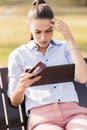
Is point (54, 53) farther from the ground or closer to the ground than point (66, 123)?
farther from the ground

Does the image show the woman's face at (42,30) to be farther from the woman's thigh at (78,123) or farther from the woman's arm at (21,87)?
the woman's thigh at (78,123)

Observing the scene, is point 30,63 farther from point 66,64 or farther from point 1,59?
point 1,59

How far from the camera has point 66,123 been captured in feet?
12.8

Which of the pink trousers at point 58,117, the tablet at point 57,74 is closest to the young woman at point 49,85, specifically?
the pink trousers at point 58,117

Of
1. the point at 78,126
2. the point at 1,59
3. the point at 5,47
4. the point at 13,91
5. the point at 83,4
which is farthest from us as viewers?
the point at 83,4

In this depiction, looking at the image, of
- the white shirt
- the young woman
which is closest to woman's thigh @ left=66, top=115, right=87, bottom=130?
the young woman

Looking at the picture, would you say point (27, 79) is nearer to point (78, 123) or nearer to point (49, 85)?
point (49, 85)

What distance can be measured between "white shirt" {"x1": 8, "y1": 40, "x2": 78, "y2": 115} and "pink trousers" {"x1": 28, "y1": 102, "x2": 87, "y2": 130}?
71 mm

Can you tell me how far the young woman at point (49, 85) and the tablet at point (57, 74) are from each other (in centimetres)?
11

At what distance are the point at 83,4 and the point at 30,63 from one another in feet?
46.9

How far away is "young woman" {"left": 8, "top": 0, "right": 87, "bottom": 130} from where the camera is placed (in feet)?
12.9

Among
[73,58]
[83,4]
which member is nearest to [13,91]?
[73,58]

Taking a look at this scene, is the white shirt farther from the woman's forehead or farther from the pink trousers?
the woman's forehead

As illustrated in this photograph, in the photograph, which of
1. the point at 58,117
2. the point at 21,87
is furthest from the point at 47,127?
the point at 21,87
